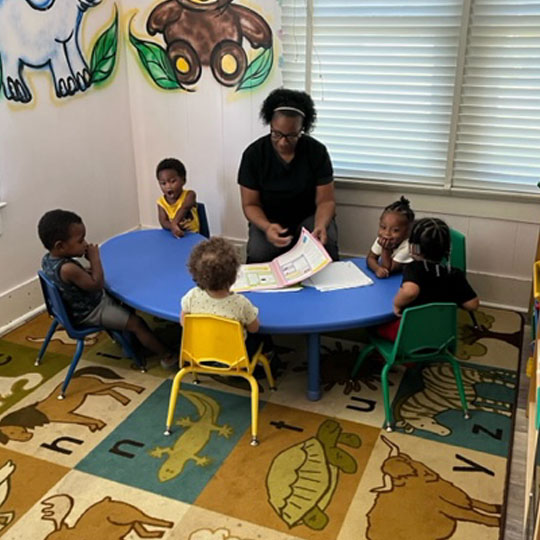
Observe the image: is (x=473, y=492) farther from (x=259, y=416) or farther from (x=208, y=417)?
(x=208, y=417)

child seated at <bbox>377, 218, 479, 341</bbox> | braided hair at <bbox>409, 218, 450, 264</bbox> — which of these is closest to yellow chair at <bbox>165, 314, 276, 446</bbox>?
child seated at <bbox>377, 218, 479, 341</bbox>

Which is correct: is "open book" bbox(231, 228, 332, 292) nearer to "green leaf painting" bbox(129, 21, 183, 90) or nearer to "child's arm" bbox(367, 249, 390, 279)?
"child's arm" bbox(367, 249, 390, 279)

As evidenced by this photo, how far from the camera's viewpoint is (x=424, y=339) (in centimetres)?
221

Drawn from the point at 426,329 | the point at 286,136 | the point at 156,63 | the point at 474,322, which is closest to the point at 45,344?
the point at 286,136

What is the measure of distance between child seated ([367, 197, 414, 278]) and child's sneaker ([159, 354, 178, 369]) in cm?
95

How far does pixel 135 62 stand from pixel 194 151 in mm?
615

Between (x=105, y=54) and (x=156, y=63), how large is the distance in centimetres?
28

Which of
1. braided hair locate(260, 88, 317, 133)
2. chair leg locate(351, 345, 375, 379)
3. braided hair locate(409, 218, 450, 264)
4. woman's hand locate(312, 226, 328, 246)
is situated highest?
Answer: braided hair locate(260, 88, 317, 133)

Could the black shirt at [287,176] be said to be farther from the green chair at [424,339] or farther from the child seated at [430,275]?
the green chair at [424,339]

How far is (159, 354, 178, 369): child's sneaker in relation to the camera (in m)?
2.67

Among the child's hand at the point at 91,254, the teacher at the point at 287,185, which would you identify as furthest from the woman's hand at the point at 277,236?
the child's hand at the point at 91,254

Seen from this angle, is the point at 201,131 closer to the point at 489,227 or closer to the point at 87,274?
the point at 87,274

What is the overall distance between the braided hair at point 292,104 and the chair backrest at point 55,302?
51.4 inches

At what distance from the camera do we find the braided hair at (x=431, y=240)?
2.18 m
